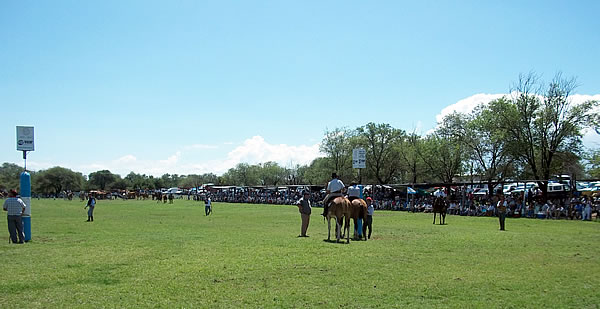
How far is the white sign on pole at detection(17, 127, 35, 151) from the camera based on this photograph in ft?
58.0

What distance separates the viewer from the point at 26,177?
683 inches

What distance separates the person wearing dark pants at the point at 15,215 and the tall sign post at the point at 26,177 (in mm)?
373

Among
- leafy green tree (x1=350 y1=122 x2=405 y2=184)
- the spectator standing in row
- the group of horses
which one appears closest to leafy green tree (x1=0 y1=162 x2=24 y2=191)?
leafy green tree (x1=350 y1=122 x2=405 y2=184)

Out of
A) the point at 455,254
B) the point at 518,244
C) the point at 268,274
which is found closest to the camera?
the point at 268,274

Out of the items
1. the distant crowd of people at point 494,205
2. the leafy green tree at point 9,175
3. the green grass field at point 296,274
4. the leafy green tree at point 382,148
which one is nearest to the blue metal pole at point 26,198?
the green grass field at point 296,274

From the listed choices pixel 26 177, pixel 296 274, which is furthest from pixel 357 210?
pixel 26 177

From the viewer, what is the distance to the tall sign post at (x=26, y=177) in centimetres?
1703

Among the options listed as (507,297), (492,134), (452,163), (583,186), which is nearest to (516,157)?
(492,134)

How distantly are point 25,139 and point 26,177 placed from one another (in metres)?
1.57

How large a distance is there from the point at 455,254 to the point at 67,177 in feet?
443

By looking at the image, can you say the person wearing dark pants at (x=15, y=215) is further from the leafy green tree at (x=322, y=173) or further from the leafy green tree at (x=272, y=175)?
the leafy green tree at (x=272, y=175)

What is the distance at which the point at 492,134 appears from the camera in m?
51.9

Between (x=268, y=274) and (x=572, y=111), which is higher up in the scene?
(x=572, y=111)

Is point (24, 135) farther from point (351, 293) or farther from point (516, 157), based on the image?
point (516, 157)
